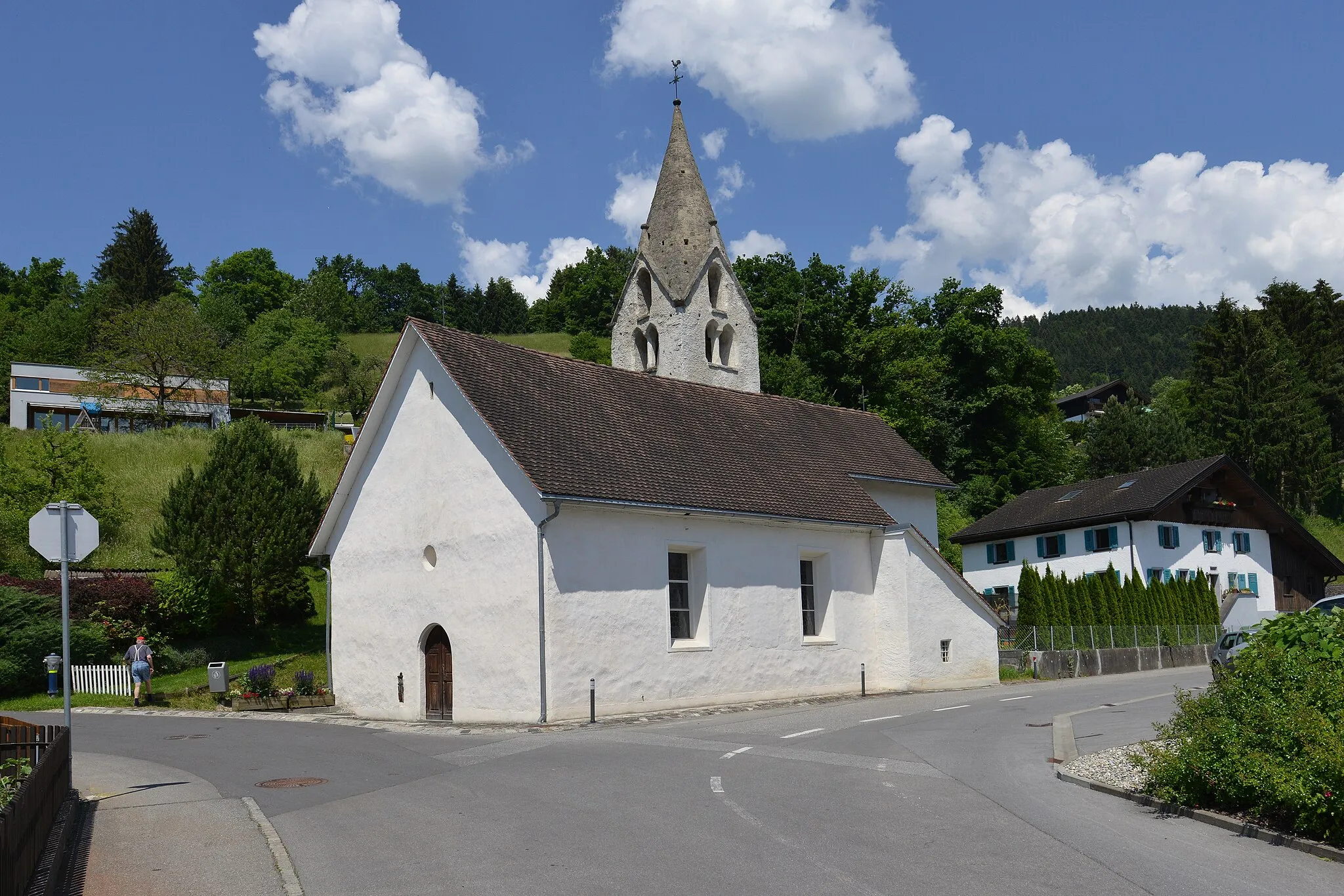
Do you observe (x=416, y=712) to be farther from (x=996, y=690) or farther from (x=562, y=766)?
(x=996, y=690)

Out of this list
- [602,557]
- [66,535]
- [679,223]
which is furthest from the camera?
[679,223]

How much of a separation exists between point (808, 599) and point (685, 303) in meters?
13.6

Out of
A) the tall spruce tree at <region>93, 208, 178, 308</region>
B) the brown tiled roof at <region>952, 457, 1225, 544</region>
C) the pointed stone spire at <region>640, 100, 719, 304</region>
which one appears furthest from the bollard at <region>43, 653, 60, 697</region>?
the tall spruce tree at <region>93, 208, 178, 308</region>

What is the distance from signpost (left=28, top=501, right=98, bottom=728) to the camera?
1201 centimetres

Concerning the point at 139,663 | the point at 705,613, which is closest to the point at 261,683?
the point at 139,663

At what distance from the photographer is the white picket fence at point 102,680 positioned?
29.2 m

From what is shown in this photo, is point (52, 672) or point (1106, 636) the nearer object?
point (52, 672)

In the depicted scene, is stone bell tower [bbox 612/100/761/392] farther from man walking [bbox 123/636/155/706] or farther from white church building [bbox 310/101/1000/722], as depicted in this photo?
man walking [bbox 123/636/155/706]

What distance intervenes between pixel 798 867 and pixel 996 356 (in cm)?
6023

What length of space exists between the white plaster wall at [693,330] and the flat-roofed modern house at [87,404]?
35.0 meters

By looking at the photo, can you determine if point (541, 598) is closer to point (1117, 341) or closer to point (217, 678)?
point (217, 678)

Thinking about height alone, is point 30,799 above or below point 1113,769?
above

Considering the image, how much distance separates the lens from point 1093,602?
131 feet

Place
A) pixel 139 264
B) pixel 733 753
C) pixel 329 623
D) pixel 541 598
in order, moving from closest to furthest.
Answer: pixel 733 753, pixel 541 598, pixel 329 623, pixel 139 264
